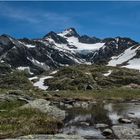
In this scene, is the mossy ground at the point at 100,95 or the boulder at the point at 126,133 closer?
the boulder at the point at 126,133

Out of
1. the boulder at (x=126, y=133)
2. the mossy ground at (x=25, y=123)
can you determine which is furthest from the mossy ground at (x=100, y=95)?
the boulder at (x=126, y=133)

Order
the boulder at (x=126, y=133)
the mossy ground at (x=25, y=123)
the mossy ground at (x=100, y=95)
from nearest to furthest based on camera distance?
the mossy ground at (x=25, y=123) → the boulder at (x=126, y=133) → the mossy ground at (x=100, y=95)

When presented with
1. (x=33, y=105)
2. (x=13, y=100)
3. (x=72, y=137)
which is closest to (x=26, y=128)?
(x=72, y=137)

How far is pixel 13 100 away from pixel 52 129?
18.1m

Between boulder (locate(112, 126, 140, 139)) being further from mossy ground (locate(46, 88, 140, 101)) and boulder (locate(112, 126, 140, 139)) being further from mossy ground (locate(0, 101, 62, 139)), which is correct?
mossy ground (locate(46, 88, 140, 101))

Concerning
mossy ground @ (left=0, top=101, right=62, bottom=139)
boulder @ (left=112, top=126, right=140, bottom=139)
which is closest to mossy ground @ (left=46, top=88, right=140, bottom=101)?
mossy ground @ (left=0, top=101, right=62, bottom=139)

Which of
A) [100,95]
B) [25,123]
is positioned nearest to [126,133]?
[25,123]

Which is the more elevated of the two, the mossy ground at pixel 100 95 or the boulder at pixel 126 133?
the mossy ground at pixel 100 95

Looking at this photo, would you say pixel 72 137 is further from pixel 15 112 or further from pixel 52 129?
pixel 15 112

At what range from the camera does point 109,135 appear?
44938 mm

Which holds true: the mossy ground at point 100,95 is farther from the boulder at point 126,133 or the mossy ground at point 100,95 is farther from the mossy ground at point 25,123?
the boulder at point 126,133

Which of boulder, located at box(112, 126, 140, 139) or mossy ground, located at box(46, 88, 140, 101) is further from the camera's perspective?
mossy ground, located at box(46, 88, 140, 101)

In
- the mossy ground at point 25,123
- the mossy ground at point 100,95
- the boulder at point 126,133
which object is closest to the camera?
the mossy ground at point 25,123

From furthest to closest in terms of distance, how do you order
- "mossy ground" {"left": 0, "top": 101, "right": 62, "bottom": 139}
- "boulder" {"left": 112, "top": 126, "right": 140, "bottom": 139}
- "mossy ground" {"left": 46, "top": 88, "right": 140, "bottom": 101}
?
"mossy ground" {"left": 46, "top": 88, "right": 140, "bottom": 101}
"boulder" {"left": 112, "top": 126, "right": 140, "bottom": 139}
"mossy ground" {"left": 0, "top": 101, "right": 62, "bottom": 139}
